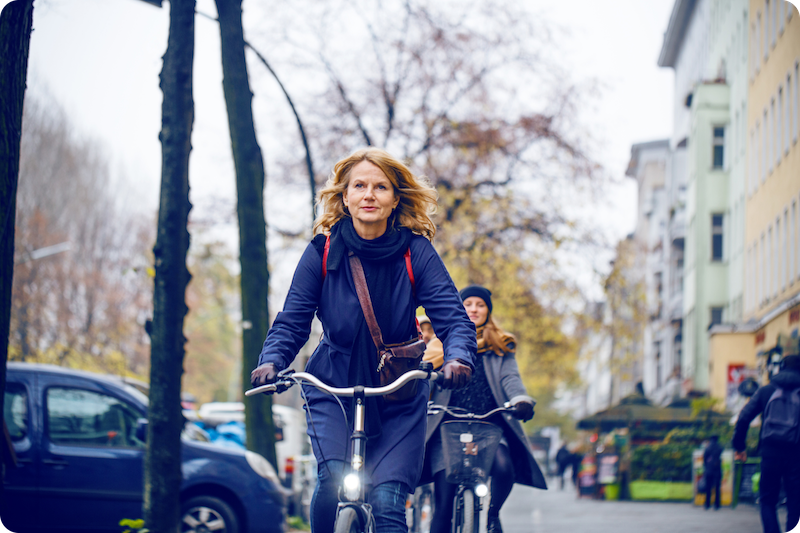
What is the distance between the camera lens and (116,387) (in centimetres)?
1027

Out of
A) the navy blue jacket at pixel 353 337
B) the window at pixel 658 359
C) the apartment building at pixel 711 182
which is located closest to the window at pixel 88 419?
the navy blue jacket at pixel 353 337

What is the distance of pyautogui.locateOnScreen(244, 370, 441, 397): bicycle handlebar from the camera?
3.96m

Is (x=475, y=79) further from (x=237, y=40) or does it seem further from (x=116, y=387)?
(x=116, y=387)

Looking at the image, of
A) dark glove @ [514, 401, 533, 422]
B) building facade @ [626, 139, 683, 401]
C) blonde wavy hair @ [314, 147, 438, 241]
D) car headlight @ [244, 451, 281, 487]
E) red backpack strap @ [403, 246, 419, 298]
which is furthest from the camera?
building facade @ [626, 139, 683, 401]

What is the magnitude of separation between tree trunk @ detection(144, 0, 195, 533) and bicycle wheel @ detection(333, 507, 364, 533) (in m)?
4.36

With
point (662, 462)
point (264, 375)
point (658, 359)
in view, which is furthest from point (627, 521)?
point (658, 359)

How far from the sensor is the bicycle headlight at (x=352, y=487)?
3.96 meters

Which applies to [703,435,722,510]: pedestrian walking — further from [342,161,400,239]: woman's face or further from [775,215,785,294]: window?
[342,161,400,239]: woman's face

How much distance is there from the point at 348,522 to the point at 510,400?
121 inches

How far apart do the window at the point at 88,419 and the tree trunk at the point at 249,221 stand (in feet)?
6.59

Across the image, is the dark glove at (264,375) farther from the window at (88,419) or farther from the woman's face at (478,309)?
the window at (88,419)

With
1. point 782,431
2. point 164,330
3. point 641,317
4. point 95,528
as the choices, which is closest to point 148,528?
point 164,330

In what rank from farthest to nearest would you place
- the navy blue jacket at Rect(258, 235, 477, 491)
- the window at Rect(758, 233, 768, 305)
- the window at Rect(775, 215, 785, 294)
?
the window at Rect(758, 233, 768, 305)
the window at Rect(775, 215, 785, 294)
the navy blue jacket at Rect(258, 235, 477, 491)

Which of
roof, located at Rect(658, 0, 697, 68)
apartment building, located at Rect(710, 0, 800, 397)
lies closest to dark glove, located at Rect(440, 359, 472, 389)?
apartment building, located at Rect(710, 0, 800, 397)
